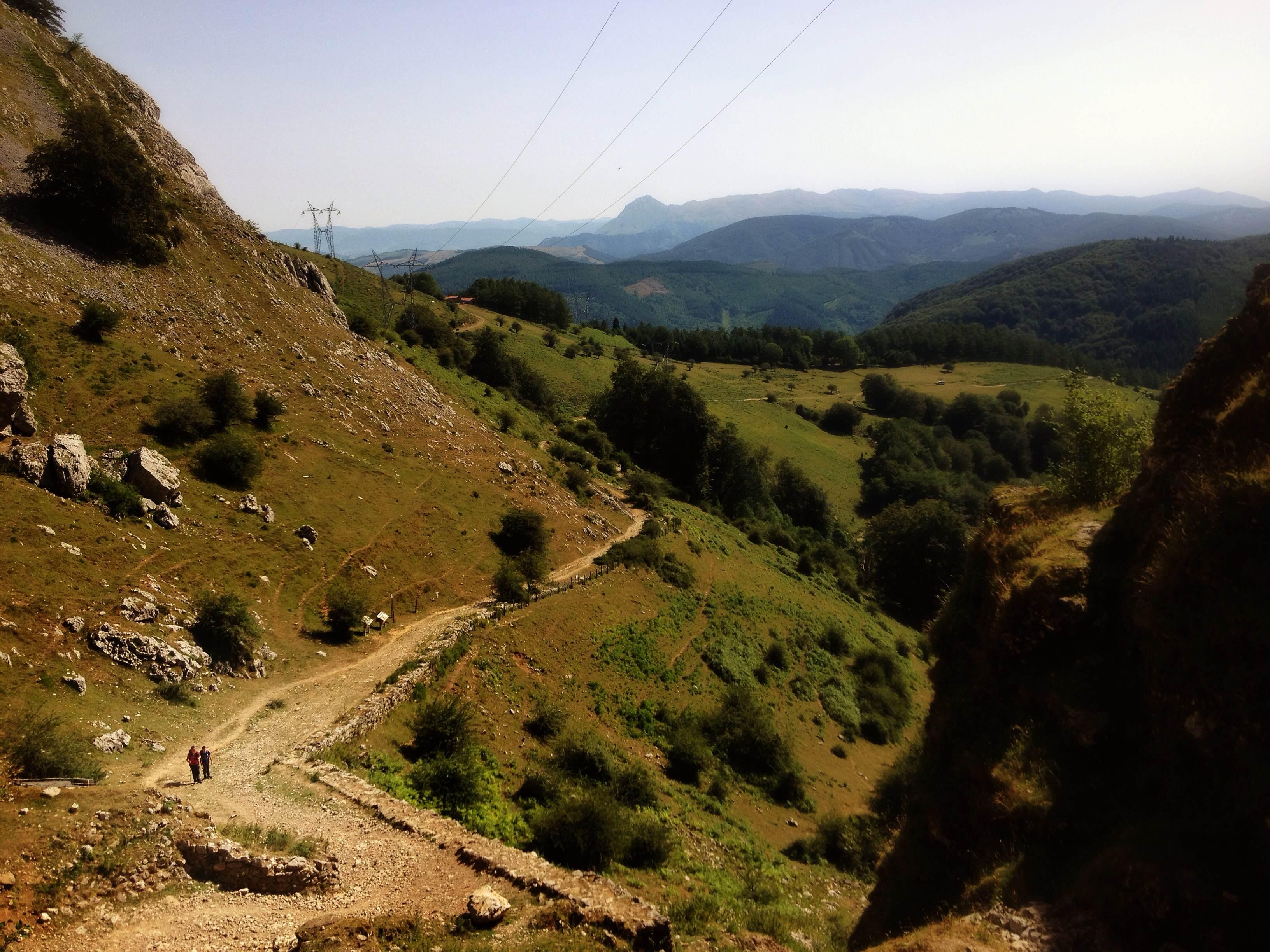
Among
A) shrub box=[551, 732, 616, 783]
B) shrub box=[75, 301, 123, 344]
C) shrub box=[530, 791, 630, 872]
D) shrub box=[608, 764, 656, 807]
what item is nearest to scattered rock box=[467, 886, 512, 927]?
shrub box=[530, 791, 630, 872]

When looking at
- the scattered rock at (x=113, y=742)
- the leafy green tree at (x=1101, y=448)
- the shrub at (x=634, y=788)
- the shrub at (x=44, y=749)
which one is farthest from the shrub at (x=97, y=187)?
the leafy green tree at (x=1101, y=448)

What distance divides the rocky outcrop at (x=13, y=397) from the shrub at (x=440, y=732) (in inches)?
689

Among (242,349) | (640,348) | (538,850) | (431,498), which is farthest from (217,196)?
(640,348)

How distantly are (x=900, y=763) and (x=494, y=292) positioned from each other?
119940 millimetres

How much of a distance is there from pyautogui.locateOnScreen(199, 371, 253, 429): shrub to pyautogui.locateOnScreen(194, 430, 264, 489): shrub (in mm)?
1715

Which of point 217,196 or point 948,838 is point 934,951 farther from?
point 217,196

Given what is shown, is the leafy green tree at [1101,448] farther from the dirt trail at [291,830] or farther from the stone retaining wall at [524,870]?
the dirt trail at [291,830]

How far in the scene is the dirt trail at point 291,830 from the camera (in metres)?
10.8

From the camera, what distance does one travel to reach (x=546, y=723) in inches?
931

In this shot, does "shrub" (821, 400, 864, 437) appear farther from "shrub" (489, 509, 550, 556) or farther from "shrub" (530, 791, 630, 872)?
"shrub" (530, 791, 630, 872)

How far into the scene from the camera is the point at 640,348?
149 meters

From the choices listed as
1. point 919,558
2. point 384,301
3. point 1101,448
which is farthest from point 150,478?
point 919,558

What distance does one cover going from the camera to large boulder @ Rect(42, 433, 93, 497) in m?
20.7

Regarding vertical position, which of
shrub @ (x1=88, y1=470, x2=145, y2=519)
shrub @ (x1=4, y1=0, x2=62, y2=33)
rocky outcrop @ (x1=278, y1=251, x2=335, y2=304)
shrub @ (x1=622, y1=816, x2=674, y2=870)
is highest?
shrub @ (x1=4, y1=0, x2=62, y2=33)
